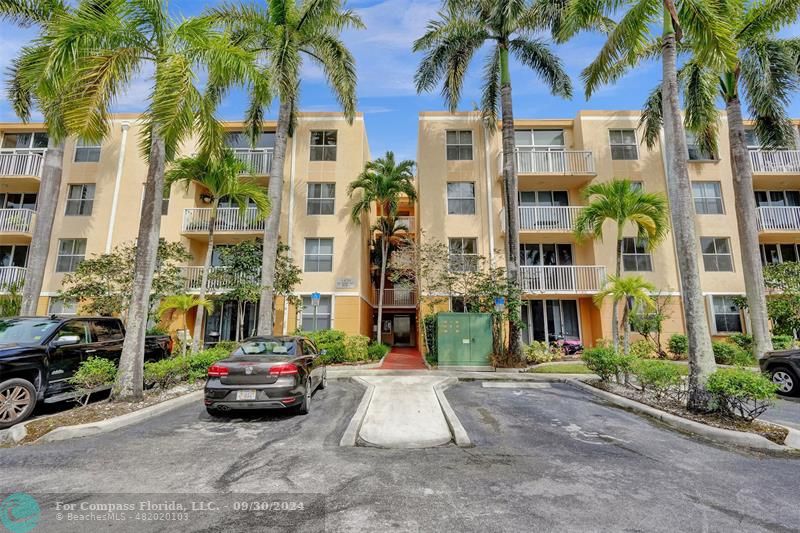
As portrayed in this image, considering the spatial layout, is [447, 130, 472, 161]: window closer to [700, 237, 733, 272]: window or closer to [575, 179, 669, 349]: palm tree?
[575, 179, 669, 349]: palm tree

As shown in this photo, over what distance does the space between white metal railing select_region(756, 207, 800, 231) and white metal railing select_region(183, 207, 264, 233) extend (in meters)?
24.3

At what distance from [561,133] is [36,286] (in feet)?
80.5

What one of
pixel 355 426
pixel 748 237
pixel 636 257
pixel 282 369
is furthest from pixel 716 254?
pixel 282 369

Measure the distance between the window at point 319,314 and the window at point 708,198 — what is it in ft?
62.2

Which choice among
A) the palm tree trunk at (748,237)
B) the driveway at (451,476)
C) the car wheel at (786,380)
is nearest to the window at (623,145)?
the palm tree trunk at (748,237)

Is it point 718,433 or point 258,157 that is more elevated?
point 258,157

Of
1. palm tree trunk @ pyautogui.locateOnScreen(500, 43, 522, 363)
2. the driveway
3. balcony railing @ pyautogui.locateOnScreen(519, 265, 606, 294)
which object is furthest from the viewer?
balcony railing @ pyautogui.locateOnScreen(519, 265, 606, 294)

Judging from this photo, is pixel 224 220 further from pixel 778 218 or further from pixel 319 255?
pixel 778 218

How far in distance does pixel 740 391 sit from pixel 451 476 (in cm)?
546

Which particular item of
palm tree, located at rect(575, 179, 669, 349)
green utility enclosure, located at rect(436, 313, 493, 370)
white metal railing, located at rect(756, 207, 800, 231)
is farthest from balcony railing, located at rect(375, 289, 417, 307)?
white metal railing, located at rect(756, 207, 800, 231)

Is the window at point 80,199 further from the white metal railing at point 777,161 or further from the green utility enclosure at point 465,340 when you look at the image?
the white metal railing at point 777,161

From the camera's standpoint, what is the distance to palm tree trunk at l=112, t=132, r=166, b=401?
759 cm

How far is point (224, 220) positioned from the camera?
18.5 meters

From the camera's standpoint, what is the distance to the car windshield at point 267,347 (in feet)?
24.0
